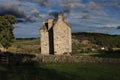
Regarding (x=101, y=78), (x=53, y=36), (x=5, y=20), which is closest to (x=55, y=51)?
(x=53, y=36)

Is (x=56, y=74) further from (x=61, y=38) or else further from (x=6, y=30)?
(x=6, y=30)

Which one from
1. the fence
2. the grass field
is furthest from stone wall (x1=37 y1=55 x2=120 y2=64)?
the grass field

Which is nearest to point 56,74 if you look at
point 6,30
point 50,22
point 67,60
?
point 67,60

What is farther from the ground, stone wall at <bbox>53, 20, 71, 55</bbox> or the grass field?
stone wall at <bbox>53, 20, 71, 55</bbox>

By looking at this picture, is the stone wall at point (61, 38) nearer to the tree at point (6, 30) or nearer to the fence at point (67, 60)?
the tree at point (6, 30)

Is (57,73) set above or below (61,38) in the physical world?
below

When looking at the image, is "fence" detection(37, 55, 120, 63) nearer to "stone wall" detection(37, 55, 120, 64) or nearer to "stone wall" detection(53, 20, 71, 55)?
"stone wall" detection(37, 55, 120, 64)

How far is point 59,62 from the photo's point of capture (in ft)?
140

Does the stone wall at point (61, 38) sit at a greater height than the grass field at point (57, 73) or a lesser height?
greater

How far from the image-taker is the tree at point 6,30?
76387 mm

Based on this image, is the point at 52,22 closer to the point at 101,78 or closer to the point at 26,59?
the point at 26,59

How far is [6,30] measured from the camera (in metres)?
77.4

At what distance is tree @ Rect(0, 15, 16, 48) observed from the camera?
76.4m

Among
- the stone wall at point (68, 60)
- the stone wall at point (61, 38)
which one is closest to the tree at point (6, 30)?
the stone wall at point (61, 38)
